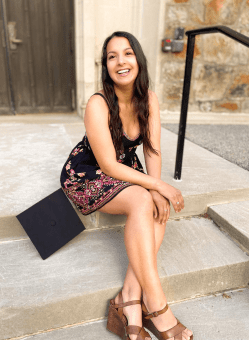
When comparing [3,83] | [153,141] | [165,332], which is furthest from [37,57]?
[165,332]

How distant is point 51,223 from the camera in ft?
4.69

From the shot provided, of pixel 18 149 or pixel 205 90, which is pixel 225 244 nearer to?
Result: pixel 18 149

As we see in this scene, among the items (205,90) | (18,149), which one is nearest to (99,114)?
(18,149)

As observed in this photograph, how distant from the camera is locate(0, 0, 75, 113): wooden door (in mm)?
3654

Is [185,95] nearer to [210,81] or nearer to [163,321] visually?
[163,321]

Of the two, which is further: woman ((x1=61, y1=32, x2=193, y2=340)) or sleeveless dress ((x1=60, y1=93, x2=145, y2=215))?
sleeveless dress ((x1=60, y1=93, x2=145, y2=215))

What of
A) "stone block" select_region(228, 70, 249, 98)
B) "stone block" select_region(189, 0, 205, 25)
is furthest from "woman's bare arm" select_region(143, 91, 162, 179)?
"stone block" select_region(228, 70, 249, 98)

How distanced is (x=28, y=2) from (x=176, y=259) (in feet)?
12.4

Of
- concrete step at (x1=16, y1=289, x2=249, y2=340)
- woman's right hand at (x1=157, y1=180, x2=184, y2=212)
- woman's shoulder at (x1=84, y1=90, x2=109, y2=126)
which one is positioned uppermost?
woman's shoulder at (x1=84, y1=90, x2=109, y2=126)

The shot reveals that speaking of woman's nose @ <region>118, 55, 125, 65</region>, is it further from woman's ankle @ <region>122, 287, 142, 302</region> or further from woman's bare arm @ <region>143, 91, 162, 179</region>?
woman's ankle @ <region>122, 287, 142, 302</region>

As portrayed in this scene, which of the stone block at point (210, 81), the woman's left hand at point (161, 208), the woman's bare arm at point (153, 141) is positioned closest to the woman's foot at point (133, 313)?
the woman's left hand at point (161, 208)

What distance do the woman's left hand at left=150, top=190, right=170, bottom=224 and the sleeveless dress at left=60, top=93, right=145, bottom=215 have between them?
5.9 inches

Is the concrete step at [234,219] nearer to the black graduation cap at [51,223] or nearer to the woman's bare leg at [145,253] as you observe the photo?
the woman's bare leg at [145,253]

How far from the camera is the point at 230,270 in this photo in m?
1.41
